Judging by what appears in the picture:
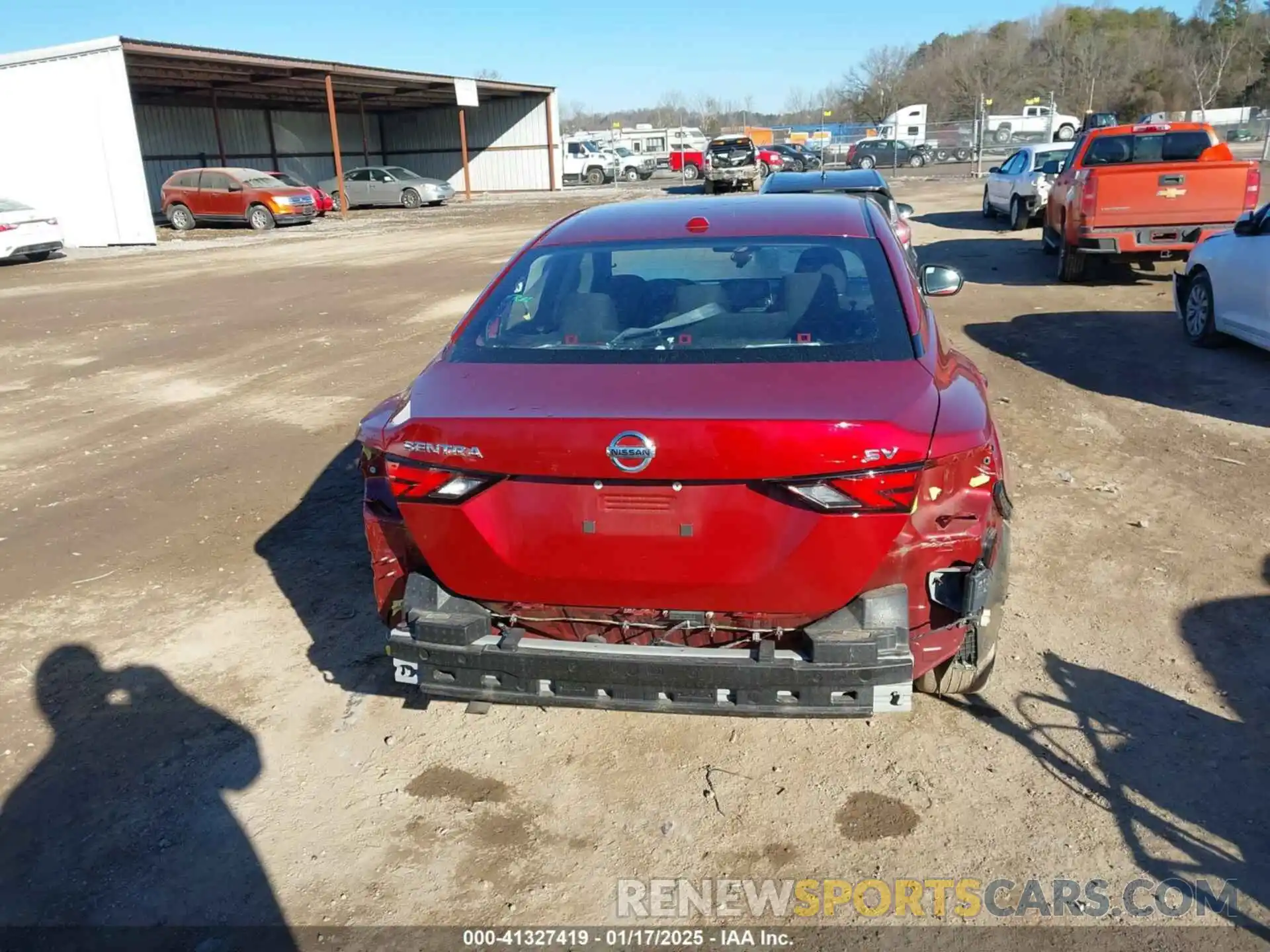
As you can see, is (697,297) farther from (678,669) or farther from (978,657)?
(978,657)

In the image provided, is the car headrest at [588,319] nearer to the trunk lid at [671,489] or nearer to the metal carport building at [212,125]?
the trunk lid at [671,489]

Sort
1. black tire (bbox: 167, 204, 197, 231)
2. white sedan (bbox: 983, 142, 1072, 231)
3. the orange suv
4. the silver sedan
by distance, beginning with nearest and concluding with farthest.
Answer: white sedan (bbox: 983, 142, 1072, 231) → the orange suv → black tire (bbox: 167, 204, 197, 231) → the silver sedan

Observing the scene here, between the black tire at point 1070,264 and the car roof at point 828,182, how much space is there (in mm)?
3274

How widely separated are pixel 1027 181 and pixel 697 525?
18.0 metres

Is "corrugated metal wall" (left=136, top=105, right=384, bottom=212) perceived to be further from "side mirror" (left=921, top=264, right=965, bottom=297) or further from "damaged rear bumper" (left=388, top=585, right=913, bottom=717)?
"damaged rear bumper" (left=388, top=585, right=913, bottom=717)

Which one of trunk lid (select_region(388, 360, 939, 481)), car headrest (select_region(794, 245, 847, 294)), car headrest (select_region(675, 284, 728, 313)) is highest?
car headrest (select_region(794, 245, 847, 294))

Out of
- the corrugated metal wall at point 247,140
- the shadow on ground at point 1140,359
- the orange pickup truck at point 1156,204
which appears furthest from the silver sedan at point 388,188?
the shadow on ground at point 1140,359

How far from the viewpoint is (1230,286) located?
8.09 meters

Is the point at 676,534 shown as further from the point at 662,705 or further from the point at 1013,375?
the point at 1013,375

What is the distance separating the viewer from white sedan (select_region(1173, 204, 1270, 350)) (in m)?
7.65

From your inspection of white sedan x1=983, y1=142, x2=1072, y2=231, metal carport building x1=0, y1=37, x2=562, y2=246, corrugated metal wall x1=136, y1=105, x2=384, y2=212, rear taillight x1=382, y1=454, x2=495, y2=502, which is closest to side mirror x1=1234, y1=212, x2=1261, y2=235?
rear taillight x1=382, y1=454, x2=495, y2=502

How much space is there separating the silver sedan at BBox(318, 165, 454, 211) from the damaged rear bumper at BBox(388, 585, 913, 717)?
35.3 meters

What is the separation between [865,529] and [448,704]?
1877 mm

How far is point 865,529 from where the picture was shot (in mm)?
2617
